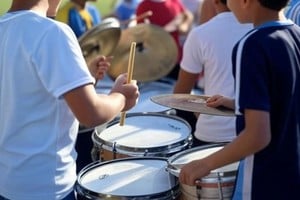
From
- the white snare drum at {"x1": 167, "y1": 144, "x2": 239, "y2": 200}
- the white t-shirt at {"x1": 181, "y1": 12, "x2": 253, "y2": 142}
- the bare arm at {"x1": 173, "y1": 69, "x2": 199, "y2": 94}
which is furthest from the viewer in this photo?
the bare arm at {"x1": 173, "y1": 69, "x2": 199, "y2": 94}

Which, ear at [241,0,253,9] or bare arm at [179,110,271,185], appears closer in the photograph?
bare arm at [179,110,271,185]

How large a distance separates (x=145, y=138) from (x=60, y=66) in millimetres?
1067

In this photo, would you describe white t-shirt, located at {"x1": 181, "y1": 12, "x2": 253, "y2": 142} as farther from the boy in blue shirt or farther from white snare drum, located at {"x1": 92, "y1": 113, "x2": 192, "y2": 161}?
the boy in blue shirt

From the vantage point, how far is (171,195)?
2301mm

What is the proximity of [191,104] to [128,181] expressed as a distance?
15.3 inches

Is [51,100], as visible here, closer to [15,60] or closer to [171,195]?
[15,60]

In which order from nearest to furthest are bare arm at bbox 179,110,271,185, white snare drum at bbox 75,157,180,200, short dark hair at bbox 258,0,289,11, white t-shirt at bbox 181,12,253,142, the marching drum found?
bare arm at bbox 179,110,271,185
short dark hair at bbox 258,0,289,11
white snare drum at bbox 75,157,180,200
white t-shirt at bbox 181,12,253,142
the marching drum

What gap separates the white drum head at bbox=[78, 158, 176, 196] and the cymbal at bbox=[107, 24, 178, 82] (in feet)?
6.85

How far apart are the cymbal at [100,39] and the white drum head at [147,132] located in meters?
0.90

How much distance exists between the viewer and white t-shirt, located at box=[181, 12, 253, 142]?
2.89m

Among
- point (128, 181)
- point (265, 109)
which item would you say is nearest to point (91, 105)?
point (265, 109)

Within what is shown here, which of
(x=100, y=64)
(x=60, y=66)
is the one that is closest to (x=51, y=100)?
(x=60, y=66)

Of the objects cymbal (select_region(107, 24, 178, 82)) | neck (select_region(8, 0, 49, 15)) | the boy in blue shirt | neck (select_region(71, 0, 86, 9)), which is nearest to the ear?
the boy in blue shirt

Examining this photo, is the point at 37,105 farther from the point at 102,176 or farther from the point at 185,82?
the point at 185,82
